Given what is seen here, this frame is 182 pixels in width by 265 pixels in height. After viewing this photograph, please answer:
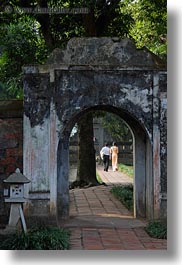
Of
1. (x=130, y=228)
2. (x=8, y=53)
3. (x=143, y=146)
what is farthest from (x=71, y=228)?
(x=8, y=53)

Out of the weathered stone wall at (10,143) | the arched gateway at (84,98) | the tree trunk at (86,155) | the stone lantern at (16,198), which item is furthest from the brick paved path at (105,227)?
the tree trunk at (86,155)

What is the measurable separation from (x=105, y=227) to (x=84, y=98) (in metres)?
2.06

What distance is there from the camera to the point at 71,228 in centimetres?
693

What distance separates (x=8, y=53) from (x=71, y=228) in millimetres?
5701

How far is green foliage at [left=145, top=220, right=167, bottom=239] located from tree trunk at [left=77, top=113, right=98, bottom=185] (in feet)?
16.8

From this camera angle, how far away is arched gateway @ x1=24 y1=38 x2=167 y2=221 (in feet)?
23.3

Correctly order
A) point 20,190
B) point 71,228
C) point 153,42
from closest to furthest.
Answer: point 20,190 < point 71,228 < point 153,42

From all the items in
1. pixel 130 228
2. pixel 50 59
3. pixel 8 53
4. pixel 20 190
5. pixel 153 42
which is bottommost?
pixel 130 228

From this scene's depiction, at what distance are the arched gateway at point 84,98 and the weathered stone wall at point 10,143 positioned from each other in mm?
450

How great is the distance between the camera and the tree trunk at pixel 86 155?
12.1m

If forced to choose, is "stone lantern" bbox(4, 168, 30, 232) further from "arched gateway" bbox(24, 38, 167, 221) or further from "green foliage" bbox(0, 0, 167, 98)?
"green foliage" bbox(0, 0, 167, 98)

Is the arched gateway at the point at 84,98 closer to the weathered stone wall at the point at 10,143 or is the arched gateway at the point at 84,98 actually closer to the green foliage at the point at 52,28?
the weathered stone wall at the point at 10,143

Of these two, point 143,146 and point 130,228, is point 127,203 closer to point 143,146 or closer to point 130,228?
point 143,146

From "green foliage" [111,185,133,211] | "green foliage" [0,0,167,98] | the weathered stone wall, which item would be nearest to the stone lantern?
the weathered stone wall
